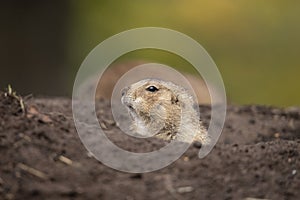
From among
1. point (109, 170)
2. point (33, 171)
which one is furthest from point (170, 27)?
point (33, 171)

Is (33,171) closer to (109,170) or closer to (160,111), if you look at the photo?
(109,170)

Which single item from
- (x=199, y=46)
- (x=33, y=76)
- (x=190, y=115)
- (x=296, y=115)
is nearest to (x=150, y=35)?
(x=199, y=46)

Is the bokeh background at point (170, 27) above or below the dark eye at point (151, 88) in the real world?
above

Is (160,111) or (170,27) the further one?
(170,27)

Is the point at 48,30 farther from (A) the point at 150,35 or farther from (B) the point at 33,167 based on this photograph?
(B) the point at 33,167

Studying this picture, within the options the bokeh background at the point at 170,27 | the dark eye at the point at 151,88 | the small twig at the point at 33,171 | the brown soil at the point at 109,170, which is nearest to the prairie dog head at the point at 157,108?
the dark eye at the point at 151,88

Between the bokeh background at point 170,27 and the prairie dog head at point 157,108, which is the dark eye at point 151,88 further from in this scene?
the bokeh background at point 170,27
